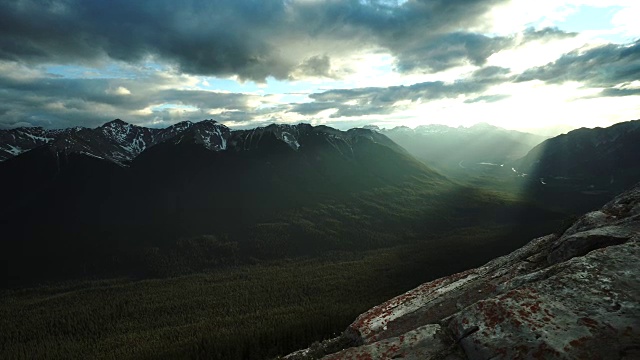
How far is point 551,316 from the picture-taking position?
17.4 meters

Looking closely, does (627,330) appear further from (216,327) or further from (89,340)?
(89,340)

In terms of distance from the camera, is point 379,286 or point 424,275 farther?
point 424,275

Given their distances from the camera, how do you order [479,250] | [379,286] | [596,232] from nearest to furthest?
[596,232] → [379,286] → [479,250]

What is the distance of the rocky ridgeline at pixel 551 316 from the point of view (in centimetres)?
1585

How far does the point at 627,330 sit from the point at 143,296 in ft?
602

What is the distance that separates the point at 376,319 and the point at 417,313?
3.69m

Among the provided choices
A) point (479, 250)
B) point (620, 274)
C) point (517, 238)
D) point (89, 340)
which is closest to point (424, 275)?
point (479, 250)

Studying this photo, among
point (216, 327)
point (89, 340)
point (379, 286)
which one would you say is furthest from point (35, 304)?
point (379, 286)

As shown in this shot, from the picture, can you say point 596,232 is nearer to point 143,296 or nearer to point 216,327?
point 216,327

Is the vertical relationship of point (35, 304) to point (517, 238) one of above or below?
below

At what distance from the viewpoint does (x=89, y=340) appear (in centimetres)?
11788

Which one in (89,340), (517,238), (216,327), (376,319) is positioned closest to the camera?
(376,319)

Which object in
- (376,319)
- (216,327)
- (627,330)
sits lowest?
(216,327)

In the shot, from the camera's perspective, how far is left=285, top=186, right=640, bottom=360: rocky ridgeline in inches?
624
